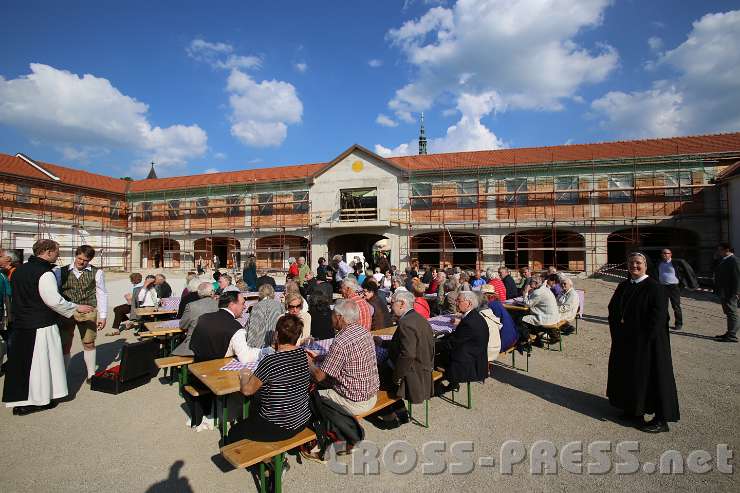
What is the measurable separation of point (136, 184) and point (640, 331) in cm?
3654

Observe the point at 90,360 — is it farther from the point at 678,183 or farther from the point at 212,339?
the point at 678,183

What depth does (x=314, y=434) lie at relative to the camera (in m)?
3.04

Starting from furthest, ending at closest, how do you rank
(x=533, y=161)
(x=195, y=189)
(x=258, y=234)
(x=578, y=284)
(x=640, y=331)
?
(x=195, y=189), (x=258, y=234), (x=533, y=161), (x=578, y=284), (x=640, y=331)

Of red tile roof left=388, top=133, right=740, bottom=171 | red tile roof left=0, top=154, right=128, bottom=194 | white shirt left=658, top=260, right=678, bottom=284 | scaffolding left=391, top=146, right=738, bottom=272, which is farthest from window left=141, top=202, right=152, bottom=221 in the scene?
white shirt left=658, top=260, right=678, bottom=284

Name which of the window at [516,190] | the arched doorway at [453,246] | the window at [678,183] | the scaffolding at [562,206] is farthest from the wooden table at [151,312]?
the window at [678,183]

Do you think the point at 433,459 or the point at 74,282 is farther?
the point at 74,282

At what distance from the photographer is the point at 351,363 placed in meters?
3.35

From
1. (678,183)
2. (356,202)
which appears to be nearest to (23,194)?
(356,202)

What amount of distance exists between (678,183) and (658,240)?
3362mm

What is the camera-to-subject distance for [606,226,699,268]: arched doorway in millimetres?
19500

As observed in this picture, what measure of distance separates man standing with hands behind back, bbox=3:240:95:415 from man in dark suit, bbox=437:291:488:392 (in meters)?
4.84

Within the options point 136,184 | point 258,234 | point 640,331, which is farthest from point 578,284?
point 136,184

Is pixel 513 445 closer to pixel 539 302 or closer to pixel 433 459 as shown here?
pixel 433 459

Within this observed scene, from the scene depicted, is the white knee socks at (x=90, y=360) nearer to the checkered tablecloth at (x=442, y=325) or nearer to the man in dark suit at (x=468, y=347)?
the checkered tablecloth at (x=442, y=325)
